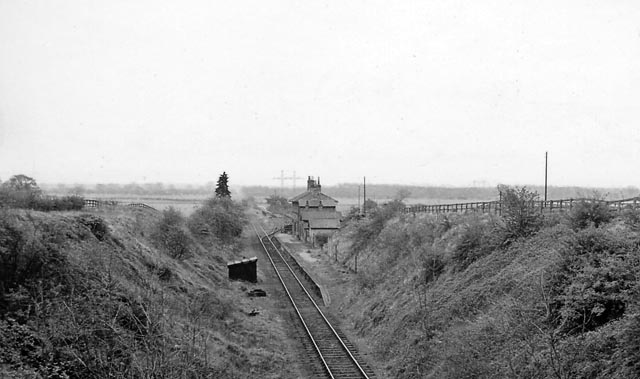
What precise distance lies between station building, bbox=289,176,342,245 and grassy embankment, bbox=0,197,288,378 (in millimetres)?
36452

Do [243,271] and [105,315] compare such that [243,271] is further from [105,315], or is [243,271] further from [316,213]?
[316,213]

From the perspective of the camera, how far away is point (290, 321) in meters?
24.7

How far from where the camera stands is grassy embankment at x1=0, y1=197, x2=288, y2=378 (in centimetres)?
1130

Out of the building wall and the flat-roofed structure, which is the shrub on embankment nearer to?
the flat-roofed structure

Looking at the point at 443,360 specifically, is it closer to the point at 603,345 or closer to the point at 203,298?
the point at 603,345

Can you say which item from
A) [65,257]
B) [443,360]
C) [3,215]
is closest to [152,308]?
[65,257]

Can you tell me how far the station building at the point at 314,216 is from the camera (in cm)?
6284

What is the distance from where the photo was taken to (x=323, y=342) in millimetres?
20953

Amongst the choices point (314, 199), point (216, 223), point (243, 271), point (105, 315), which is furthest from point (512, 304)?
point (314, 199)

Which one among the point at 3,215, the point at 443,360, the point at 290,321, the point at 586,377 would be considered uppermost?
the point at 3,215

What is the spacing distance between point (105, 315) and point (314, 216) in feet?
172

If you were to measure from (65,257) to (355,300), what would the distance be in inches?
675

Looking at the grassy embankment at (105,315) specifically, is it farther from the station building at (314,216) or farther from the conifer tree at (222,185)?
the conifer tree at (222,185)

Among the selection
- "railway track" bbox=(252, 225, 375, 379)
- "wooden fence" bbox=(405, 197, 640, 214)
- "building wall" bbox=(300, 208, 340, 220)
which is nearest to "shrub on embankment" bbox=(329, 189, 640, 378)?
"wooden fence" bbox=(405, 197, 640, 214)
